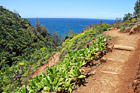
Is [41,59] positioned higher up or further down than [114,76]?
further down

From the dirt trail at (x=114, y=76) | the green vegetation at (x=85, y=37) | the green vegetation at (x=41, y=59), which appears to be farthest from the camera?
the green vegetation at (x=85, y=37)

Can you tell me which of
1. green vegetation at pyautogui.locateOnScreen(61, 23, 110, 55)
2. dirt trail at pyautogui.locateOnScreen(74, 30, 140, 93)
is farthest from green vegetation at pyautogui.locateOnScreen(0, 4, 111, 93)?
dirt trail at pyautogui.locateOnScreen(74, 30, 140, 93)

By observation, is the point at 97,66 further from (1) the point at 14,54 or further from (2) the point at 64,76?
(1) the point at 14,54

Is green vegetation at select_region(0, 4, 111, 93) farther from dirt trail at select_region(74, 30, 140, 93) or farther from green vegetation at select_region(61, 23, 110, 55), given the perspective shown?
dirt trail at select_region(74, 30, 140, 93)

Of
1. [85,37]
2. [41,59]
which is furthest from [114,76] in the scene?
[41,59]

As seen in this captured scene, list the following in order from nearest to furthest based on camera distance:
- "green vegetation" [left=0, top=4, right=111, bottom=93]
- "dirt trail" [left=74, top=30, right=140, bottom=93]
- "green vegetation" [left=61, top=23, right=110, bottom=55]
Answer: "dirt trail" [left=74, top=30, right=140, bottom=93], "green vegetation" [left=0, top=4, right=111, bottom=93], "green vegetation" [left=61, top=23, right=110, bottom=55]

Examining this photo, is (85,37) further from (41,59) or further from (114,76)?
(41,59)

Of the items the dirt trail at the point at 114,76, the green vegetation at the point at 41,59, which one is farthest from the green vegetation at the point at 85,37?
the dirt trail at the point at 114,76

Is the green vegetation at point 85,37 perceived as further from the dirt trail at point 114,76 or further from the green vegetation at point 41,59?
the dirt trail at point 114,76

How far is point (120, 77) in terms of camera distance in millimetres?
3830

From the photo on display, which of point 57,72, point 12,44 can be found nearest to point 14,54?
point 12,44

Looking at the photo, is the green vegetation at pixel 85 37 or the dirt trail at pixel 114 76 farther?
the green vegetation at pixel 85 37

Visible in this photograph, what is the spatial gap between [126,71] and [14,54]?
79.2 feet

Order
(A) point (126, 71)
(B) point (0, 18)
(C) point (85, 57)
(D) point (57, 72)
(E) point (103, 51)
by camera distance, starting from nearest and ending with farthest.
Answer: (A) point (126, 71)
(D) point (57, 72)
(C) point (85, 57)
(E) point (103, 51)
(B) point (0, 18)
